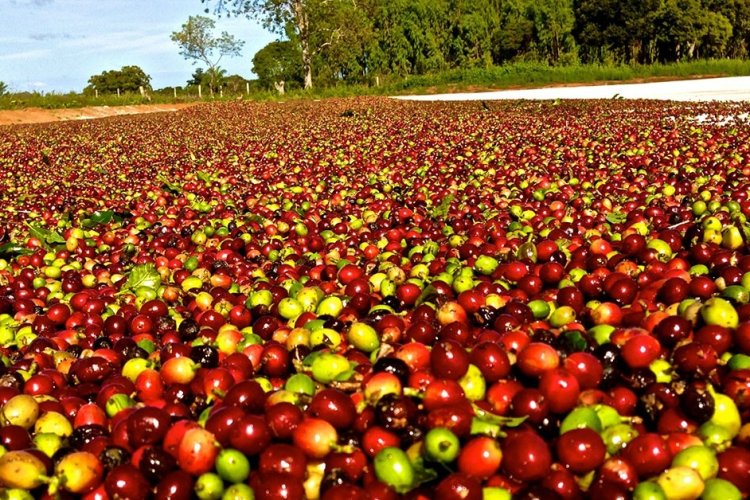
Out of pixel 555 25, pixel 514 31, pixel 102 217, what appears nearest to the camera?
pixel 102 217

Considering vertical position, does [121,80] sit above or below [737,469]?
above

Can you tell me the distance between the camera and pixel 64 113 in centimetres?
4647

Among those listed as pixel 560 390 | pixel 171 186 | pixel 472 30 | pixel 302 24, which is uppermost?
pixel 302 24

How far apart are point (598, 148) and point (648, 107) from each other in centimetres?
1403

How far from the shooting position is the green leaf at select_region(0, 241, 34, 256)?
8.34 meters

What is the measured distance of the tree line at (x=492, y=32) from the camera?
6938cm

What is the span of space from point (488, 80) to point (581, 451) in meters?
63.7

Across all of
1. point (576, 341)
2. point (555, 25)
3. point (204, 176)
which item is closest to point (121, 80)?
point (555, 25)

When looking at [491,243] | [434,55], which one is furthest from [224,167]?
[434,55]

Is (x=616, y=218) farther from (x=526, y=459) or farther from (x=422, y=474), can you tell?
(x=422, y=474)

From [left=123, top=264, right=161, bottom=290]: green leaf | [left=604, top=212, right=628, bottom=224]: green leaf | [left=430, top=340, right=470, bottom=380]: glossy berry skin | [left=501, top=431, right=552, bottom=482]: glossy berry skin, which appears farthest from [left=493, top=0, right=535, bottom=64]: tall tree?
[left=501, top=431, right=552, bottom=482]: glossy berry skin

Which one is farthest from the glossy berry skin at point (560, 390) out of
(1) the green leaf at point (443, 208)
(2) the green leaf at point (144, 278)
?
(1) the green leaf at point (443, 208)

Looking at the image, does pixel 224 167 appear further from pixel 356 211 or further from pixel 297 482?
pixel 297 482

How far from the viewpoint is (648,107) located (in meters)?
25.8
